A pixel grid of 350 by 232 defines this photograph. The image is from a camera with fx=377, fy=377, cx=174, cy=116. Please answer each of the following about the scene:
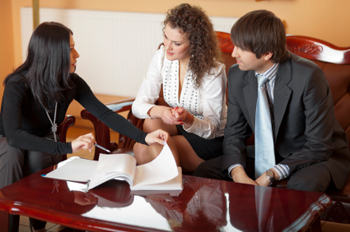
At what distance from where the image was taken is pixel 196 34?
2.12 m

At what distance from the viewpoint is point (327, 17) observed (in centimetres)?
299

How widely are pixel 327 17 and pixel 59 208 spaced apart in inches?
102

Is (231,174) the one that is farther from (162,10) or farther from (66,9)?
(66,9)

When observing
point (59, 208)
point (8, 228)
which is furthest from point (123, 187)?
point (8, 228)

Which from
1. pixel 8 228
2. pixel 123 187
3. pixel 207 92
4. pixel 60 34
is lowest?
pixel 8 228

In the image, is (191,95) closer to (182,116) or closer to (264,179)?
(182,116)

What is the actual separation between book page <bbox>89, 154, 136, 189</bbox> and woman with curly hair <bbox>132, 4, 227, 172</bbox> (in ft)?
1.30

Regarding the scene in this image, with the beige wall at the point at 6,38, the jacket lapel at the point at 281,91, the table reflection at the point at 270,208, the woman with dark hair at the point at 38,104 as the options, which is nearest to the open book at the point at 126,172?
the woman with dark hair at the point at 38,104

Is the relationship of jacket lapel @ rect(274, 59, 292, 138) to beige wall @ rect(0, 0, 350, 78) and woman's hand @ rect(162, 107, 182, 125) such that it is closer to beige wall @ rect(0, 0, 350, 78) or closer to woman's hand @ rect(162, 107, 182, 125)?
woman's hand @ rect(162, 107, 182, 125)

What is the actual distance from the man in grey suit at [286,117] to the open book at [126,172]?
0.35 metres

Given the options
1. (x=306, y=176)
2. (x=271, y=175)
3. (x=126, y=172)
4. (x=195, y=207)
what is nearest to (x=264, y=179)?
(x=271, y=175)

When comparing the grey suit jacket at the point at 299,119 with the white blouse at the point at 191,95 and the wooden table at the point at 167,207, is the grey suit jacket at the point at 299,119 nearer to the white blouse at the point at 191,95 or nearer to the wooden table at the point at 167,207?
the white blouse at the point at 191,95

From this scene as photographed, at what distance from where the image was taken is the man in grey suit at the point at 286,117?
1736 mm

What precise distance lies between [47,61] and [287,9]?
6.91ft
